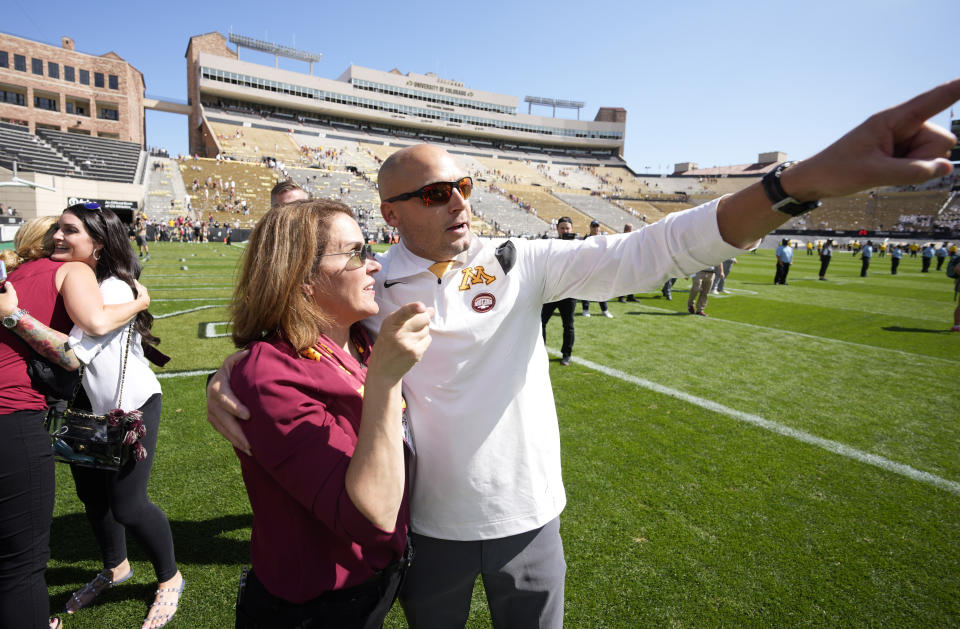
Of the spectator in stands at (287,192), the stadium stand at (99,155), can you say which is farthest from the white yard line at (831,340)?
the stadium stand at (99,155)

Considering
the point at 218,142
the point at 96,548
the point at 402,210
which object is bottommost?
the point at 96,548

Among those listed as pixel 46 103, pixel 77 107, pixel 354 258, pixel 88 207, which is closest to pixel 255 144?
pixel 77 107

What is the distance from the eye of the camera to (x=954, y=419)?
5.18 m

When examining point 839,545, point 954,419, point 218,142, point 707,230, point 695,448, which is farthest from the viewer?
point 218,142

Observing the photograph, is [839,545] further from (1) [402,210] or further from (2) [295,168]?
(2) [295,168]

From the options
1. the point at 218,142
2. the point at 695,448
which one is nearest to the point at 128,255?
the point at 695,448

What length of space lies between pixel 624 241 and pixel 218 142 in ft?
205

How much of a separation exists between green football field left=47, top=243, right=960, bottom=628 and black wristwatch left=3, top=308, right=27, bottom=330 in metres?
1.67

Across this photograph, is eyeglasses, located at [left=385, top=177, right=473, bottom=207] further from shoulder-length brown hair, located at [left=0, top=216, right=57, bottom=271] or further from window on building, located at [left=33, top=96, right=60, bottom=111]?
window on building, located at [left=33, top=96, right=60, bottom=111]

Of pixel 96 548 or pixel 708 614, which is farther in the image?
pixel 96 548

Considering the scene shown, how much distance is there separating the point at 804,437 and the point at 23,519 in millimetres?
5824

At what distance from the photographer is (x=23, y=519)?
6.55ft

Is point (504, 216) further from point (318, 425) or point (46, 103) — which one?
point (318, 425)

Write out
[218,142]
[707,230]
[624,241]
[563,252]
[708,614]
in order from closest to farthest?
[707,230] < [624,241] < [563,252] < [708,614] < [218,142]
